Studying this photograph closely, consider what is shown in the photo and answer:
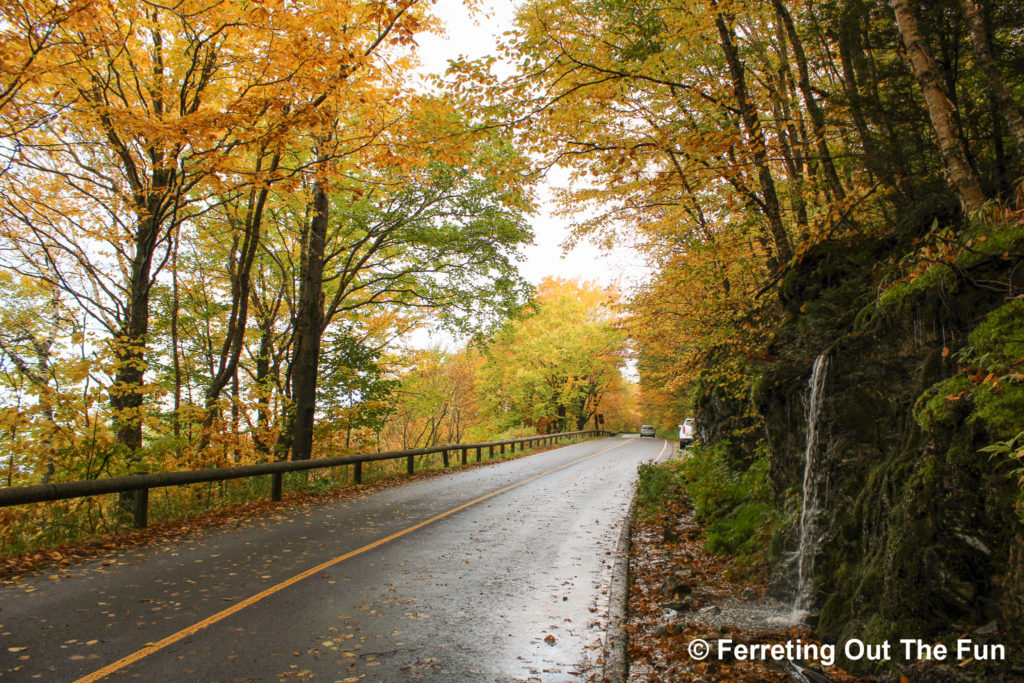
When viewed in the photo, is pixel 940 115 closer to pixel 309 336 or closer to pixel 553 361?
pixel 309 336

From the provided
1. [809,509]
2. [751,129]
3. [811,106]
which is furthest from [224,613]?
[811,106]

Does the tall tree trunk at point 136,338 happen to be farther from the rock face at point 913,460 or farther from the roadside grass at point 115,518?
the rock face at point 913,460

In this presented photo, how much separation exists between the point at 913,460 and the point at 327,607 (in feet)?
17.7

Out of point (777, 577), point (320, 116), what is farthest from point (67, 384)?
point (777, 577)

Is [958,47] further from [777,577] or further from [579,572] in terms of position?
[579,572]

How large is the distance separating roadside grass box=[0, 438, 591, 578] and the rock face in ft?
29.1

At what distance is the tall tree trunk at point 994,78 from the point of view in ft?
17.5

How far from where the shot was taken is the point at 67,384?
10.1 meters

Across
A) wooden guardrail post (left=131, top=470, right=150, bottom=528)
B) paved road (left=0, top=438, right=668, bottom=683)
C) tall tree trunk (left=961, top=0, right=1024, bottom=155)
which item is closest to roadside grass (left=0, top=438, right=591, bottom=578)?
wooden guardrail post (left=131, top=470, right=150, bottom=528)

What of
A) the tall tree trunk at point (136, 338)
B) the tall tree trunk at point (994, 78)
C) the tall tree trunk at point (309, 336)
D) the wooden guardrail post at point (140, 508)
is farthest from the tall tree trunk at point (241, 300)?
the tall tree trunk at point (994, 78)

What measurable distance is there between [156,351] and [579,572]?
48.0 feet

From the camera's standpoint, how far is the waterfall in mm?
5582

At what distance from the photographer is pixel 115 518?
8938 millimetres

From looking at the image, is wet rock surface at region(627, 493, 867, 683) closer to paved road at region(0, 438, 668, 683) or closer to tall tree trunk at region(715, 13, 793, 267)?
paved road at region(0, 438, 668, 683)
